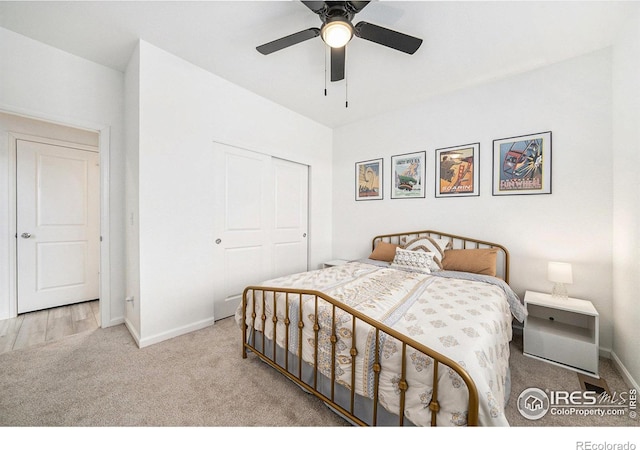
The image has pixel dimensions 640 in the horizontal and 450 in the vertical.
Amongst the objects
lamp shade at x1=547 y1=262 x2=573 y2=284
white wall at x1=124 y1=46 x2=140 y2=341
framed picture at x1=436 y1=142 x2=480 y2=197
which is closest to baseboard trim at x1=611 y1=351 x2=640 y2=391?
lamp shade at x1=547 y1=262 x2=573 y2=284

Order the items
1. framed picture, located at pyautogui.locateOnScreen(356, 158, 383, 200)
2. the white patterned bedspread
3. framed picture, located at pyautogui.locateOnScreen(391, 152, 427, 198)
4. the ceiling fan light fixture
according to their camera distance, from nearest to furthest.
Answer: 1. the white patterned bedspread
2. the ceiling fan light fixture
3. framed picture, located at pyautogui.locateOnScreen(391, 152, 427, 198)
4. framed picture, located at pyautogui.locateOnScreen(356, 158, 383, 200)

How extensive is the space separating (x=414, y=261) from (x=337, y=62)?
80.7 inches

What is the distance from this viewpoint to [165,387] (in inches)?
67.9

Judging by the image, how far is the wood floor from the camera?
2.32 meters

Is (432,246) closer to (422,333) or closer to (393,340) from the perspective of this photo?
(422,333)

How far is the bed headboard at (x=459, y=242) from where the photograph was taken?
264 cm

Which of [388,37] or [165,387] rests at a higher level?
[388,37]

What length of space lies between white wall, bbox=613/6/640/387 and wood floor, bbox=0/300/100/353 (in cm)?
478

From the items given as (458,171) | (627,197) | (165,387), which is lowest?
(165,387)

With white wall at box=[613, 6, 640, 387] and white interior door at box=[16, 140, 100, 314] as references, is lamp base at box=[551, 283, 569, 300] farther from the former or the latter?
white interior door at box=[16, 140, 100, 314]

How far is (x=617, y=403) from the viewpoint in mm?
1618

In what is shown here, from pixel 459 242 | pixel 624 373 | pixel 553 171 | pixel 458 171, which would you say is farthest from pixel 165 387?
pixel 553 171

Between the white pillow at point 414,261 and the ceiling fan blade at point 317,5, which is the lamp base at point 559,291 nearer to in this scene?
the white pillow at point 414,261

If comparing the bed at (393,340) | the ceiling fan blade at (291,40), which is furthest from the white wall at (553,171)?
the ceiling fan blade at (291,40)
